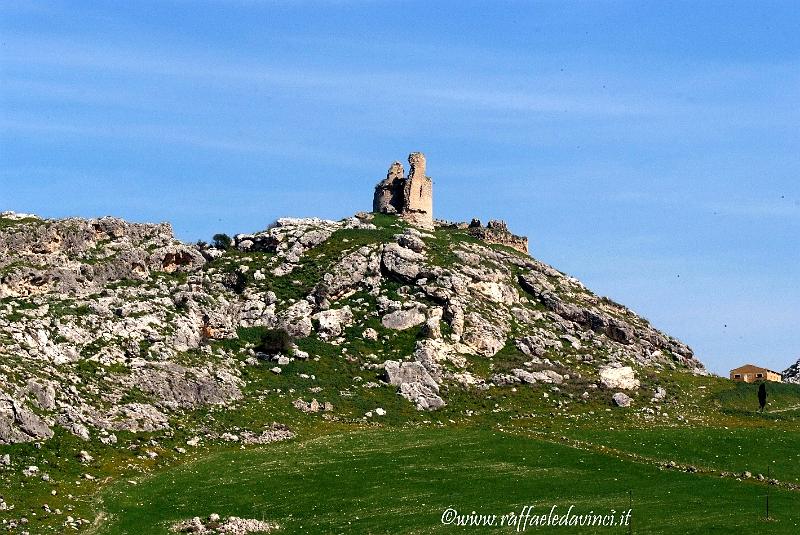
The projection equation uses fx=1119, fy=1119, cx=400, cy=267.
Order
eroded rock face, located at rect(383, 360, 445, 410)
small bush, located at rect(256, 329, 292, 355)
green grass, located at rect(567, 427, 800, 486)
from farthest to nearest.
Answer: small bush, located at rect(256, 329, 292, 355) → eroded rock face, located at rect(383, 360, 445, 410) → green grass, located at rect(567, 427, 800, 486)

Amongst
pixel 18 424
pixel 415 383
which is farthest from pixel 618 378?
pixel 18 424

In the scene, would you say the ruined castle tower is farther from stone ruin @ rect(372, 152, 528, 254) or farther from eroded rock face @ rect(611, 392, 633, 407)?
eroded rock face @ rect(611, 392, 633, 407)

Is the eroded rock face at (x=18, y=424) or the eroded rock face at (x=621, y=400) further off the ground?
the eroded rock face at (x=621, y=400)

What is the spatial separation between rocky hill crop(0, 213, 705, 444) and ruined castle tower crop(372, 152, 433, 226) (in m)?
5.10

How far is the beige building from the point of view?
529 ft

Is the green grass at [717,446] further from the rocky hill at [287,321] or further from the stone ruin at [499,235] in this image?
the stone ruin at [499,235]

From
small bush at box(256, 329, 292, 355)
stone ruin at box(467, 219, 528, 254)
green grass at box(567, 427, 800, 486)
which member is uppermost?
stone ruin at box(467, 219, 528, 254)

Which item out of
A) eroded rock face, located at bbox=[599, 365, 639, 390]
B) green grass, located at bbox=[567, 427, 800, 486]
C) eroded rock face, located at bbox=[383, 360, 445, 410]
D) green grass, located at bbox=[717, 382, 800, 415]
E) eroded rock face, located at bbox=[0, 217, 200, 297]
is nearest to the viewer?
green grass, located at bbox=[567, 427, 800, 486]

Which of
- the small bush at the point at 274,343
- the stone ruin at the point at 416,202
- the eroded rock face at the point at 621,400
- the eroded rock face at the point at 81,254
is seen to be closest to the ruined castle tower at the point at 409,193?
the stone ruin at the point at 416,202

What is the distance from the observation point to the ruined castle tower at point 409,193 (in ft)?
560

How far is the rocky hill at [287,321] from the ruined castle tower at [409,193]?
5.10 metres

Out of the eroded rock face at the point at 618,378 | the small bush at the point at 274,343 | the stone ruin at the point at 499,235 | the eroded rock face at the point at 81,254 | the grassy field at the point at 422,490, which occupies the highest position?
the stone ruin at the point at 499,235

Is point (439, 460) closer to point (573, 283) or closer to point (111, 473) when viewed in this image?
point (111, 473)

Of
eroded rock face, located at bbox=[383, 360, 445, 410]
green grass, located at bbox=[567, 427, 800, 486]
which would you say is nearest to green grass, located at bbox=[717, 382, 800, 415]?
green grass, located at bbox=[567, 427, 800, 486]
